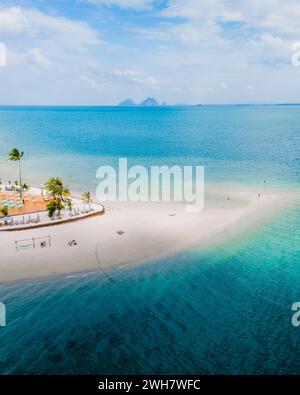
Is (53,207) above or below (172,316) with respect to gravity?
above

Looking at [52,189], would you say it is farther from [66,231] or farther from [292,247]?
[292,247]
